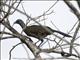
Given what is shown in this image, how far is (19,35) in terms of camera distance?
1.36 meters

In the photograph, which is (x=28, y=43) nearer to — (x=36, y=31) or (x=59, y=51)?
(x=59, y=51)

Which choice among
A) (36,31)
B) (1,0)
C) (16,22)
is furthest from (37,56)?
(16,22)

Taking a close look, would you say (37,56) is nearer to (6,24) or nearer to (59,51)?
(59,51)

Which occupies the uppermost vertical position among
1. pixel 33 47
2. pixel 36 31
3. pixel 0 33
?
pixel 36 31

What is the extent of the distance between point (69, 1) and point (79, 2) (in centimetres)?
5

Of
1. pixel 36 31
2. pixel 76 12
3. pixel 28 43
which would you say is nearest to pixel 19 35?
pixel 28 43

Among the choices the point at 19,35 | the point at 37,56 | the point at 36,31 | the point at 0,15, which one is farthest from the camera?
the point at 36,31

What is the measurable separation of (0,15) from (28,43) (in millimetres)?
357

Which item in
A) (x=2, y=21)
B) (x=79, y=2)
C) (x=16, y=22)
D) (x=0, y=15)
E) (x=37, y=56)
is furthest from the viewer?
(x=16, y=22)

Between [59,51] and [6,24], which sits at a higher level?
→ [6,24]

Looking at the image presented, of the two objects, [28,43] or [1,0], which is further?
[28,43]

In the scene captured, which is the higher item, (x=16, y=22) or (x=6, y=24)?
(x=16, y=22)

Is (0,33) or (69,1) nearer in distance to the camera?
(69,1)

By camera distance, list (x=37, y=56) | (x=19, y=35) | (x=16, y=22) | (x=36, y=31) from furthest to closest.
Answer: (x=16, y=22) → (x=36, y=31) → (x=19, y=35) → (x=37, y=56)
